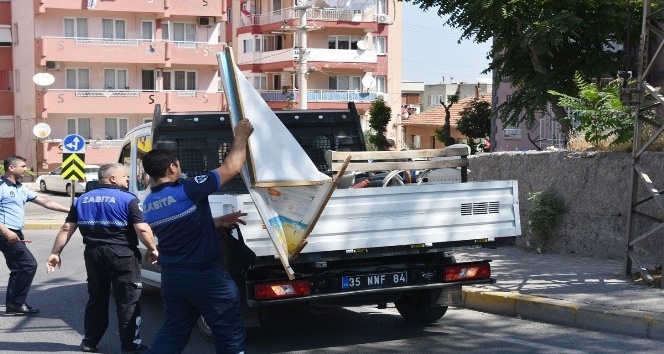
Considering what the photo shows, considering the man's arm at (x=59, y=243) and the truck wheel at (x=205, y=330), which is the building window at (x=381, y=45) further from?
the man's arm at (x=59, y=243)

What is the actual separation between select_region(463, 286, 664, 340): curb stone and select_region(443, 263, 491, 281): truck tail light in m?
1.08

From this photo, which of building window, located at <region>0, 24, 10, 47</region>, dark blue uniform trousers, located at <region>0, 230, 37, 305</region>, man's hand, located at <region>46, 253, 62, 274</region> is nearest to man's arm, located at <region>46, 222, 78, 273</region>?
man's hand, located at <region>46, 253, 62, 274</region>

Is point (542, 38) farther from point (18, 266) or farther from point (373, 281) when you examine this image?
point (18, 266)

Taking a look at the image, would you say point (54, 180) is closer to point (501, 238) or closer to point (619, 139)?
point (619, 139)

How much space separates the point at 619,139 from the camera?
13.3 metres

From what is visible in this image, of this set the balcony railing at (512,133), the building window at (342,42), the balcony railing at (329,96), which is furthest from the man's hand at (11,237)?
the building window at (342,42)

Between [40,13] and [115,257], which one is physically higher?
[40,13]

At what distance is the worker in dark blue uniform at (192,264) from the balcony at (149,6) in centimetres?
4554

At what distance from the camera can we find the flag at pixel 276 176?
25.4 ft

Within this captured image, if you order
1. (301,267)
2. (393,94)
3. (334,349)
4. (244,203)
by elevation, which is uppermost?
(393,94)

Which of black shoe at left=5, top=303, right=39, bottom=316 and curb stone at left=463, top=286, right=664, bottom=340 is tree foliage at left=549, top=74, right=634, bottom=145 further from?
black shoe at left=5, top=303, right=39, bottom=316

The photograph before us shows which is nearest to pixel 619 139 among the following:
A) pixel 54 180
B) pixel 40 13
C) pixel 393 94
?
pixel 54 180

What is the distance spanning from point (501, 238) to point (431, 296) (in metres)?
0.96

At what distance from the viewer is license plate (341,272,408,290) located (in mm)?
8805
